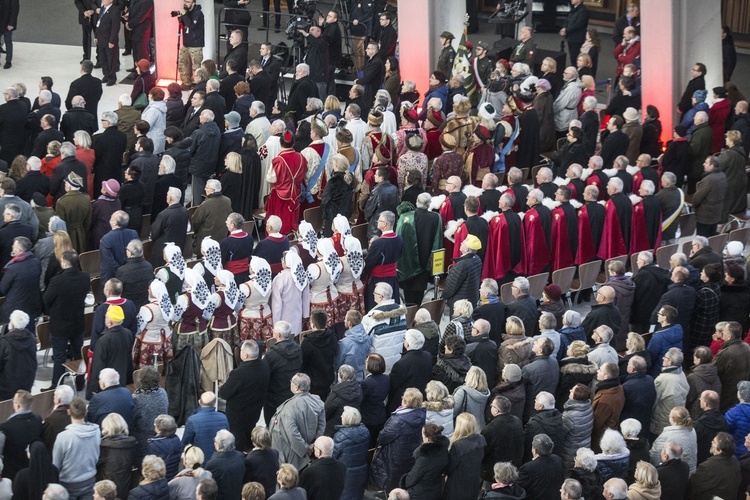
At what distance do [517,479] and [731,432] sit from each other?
2478 mm

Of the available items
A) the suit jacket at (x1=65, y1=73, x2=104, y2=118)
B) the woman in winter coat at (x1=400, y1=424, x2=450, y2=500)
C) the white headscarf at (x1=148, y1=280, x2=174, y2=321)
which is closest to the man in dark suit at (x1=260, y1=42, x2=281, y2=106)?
the suit jacket at (x1=65, y1=73, x2=104, y2=118)

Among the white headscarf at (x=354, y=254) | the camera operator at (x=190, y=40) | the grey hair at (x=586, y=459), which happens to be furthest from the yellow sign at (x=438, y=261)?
the camera operator at (x=190, y=40)

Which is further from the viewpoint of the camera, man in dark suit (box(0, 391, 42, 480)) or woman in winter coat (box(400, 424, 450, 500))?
woman in winter coat (box(400, 424, 450, 500))

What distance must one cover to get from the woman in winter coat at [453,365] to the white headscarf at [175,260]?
102 inches

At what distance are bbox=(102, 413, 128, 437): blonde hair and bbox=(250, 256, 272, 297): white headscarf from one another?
263cm

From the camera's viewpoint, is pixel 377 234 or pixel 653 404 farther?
pixel 377 234

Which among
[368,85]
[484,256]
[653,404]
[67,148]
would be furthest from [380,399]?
[368,85]

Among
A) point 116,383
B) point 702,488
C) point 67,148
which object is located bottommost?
point 702,488

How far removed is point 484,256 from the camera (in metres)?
14.3

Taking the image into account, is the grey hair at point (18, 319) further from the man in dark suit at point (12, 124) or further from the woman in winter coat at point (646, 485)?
the man in dark suit at point (12, 124)

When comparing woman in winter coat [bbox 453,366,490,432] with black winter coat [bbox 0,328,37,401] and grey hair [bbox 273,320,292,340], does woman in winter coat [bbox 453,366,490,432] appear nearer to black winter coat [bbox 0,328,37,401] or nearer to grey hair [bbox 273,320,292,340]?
grey hair [bbox 273,320,292,340]

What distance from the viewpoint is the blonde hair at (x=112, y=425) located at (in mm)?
9789

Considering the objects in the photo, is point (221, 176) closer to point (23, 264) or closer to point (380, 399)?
point (23, 264)

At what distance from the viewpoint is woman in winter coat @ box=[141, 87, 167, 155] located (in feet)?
54.0
